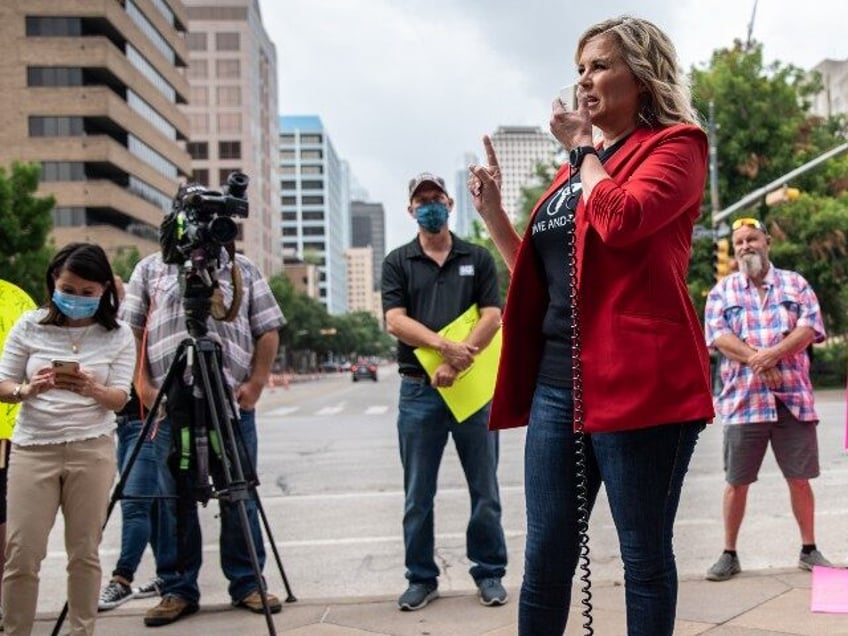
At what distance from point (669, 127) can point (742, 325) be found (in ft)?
9.71

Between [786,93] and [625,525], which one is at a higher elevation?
[786,93]

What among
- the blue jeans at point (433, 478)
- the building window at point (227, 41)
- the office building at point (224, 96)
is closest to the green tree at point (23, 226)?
the blue jeans at point (433, 478)

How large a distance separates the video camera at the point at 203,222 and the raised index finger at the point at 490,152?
134 cm

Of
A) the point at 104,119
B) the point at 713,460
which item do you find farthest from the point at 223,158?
the point at 713,460

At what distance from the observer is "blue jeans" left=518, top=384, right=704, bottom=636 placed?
2549mm

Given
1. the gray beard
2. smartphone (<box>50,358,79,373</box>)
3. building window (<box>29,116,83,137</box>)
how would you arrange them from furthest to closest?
building window (<box>29,116,83,137</box>) → the gray beard → smartphone (<box>50,358,79,373</box>)

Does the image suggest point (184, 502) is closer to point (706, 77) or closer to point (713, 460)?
point (713, 460)

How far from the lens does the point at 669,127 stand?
8.59 ft

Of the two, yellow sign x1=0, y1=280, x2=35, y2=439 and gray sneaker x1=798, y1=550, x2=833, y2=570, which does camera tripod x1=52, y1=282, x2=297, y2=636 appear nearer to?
yellow sign x1=0, y1=280, x2=35, y2=439

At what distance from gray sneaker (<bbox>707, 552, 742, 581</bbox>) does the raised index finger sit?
9.39ft

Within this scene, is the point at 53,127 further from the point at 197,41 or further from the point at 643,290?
the point at 643,290

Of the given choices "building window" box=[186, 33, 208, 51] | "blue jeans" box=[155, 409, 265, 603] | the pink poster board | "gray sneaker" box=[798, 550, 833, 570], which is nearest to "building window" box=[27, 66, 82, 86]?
"building window" box=[186, 33, 208, 51]

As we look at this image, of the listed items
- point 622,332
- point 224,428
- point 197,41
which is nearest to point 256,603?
point 224,428

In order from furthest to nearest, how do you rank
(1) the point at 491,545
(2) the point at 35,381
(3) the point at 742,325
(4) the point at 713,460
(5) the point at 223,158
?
(5) the point at 223,158 → (4) the point at 713,460 → (3) the point at 742,325 → (1) the point at 491,545 → (2) the point at 35,381
